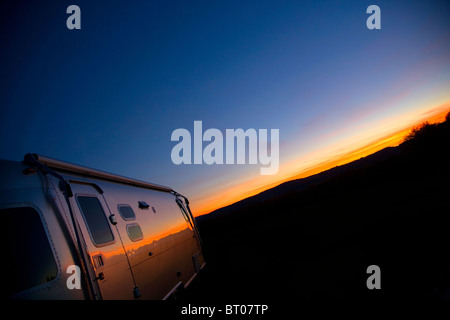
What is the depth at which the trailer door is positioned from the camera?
309cm

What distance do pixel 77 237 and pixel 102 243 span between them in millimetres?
670

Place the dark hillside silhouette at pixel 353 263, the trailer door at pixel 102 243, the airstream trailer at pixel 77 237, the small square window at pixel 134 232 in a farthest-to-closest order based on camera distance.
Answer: the dark hillside silhouette at pixel 353 263, the small square window at pixel 134 232, the trailer door at pixel 102 243, the airstream trailer at pixel 77 237

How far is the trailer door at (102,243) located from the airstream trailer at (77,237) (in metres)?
0.01

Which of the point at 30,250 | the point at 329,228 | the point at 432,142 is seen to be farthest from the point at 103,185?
the point at 432,142

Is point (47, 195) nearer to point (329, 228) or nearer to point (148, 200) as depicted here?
point (148, 200)

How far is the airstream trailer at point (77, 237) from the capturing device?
2.35m

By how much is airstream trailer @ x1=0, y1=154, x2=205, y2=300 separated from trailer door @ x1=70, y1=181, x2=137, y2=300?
0.5 inches

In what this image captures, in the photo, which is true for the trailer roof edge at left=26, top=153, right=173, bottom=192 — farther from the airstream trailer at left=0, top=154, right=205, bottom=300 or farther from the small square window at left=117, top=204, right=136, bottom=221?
the small square window at left=117, top=204, right=136, bottom=221

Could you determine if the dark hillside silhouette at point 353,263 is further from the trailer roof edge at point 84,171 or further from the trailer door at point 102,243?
the trailer roof edge at point 84,171

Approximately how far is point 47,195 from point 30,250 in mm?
679

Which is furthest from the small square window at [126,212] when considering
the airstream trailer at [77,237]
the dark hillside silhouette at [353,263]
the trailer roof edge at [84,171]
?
the dark hillside silhouette at [353,263]

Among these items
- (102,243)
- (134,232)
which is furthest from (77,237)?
(134,232)
